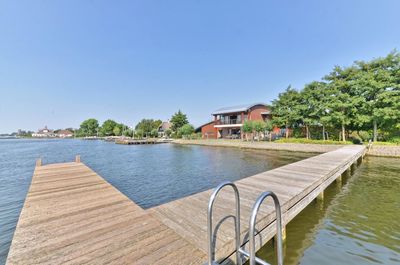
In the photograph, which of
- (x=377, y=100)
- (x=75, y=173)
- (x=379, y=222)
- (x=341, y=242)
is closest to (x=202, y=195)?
(x=341, y=242)

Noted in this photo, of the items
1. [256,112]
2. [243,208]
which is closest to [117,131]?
[256,112]

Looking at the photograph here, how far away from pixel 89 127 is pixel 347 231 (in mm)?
100947

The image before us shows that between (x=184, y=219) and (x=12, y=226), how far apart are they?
5100mm

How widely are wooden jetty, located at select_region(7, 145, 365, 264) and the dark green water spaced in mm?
555

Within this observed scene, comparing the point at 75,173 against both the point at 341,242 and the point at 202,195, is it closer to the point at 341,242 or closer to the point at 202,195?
the point at 202,195

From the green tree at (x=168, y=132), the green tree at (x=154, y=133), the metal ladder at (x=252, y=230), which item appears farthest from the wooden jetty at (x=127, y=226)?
the green tree at (x=154, y=133)

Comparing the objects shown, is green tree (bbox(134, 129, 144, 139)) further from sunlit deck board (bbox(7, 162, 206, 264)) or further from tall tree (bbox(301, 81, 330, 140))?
sunlit deck board (bbox(7, 162, 206, 264))

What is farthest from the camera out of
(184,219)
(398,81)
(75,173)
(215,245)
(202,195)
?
(398,81)

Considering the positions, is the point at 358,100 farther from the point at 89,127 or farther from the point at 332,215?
the point at 89,127

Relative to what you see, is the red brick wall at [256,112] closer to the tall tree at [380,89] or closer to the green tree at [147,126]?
the tall tree at [380,89]

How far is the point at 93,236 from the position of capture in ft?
9.34

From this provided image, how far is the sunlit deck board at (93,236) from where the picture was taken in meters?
2.35

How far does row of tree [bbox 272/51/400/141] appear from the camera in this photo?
1608 centimetres

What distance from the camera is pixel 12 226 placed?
4.93 metres
